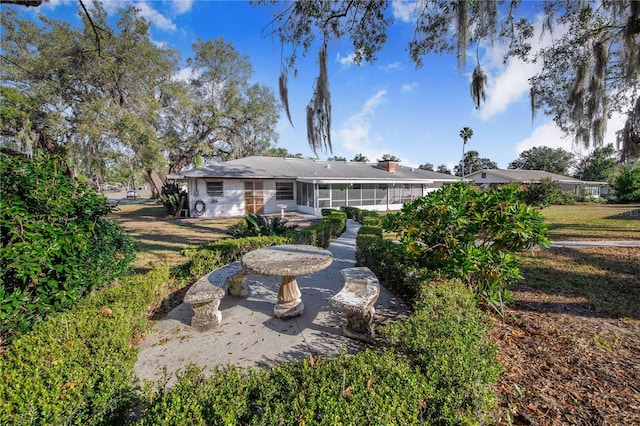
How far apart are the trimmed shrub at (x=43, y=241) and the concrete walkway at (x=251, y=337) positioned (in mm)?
1018

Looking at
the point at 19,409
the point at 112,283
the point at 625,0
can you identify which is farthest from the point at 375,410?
the point at 625,0

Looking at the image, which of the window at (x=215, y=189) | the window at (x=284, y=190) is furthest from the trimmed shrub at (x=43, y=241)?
the window at (x=284, y=190)

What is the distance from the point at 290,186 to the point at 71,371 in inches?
641

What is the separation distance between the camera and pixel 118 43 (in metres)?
14.5

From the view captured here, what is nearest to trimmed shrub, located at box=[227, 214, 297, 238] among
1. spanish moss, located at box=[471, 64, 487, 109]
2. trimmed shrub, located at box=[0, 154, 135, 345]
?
trimmed shrub, located at box=[0, 154, 135, 345]

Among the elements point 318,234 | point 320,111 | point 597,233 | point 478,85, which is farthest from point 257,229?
point 597,233

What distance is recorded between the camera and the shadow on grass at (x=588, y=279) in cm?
369

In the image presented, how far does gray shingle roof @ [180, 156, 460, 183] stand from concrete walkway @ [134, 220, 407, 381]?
12.0 meters

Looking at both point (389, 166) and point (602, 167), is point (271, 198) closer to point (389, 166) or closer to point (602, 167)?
point (389, 166)

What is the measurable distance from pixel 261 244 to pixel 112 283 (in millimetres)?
2572

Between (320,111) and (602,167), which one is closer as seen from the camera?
(320,111)

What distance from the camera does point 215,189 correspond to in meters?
15.3

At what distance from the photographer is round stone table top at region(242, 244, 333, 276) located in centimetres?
327

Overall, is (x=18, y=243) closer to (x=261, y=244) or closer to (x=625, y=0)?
(x=261, y=244)
